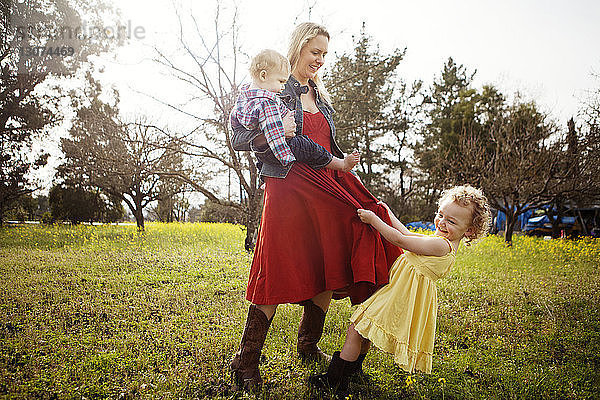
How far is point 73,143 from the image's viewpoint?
13.5 meters

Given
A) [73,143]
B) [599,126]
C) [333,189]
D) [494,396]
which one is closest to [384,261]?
[333,189]

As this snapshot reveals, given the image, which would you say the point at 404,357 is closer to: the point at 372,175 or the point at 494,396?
the point at 494,396

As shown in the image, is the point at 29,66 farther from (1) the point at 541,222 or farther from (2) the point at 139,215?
(1) the point at 541,222

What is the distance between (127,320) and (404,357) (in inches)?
121

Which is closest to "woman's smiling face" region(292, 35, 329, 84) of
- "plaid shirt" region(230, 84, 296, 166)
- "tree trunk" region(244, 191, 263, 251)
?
"plaid shirt" region(230, 84, 296, 166)

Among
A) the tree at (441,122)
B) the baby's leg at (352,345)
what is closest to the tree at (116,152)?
the baby's leg at (352,345)

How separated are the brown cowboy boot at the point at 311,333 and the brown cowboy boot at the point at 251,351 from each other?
576 millimetres

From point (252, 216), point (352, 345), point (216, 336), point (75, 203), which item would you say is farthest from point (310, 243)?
point (75, 203)

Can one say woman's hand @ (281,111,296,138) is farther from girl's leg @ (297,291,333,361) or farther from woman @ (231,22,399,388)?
girl's leg @ (297,291,333,361)

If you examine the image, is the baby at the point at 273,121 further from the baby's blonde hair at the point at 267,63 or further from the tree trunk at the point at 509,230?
the tree trunk at the point at 509,230

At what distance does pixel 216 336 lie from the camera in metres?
3.76

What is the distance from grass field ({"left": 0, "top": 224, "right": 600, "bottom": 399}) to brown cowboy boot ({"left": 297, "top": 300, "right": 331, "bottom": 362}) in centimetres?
13

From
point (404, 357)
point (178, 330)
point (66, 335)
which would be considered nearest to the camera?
point (404, 357)

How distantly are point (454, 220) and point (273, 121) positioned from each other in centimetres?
124
